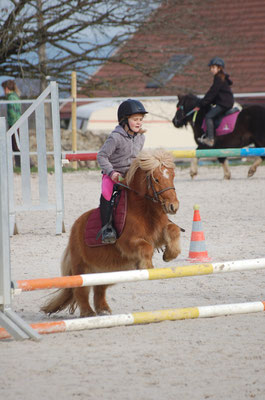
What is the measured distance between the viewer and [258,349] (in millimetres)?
4062

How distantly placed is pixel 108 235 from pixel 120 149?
Answer: 26.1 inches

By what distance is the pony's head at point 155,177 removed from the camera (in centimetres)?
451

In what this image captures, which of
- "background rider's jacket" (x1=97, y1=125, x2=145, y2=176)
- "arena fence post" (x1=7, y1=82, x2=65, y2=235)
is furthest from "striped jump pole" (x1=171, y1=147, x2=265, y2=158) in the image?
"background rider's jacket" (x1=97, y1=125, x2=145, y2=176)

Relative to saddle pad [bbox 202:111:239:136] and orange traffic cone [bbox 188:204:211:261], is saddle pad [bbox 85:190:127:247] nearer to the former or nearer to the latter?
orange traffic cone [bbox 188:204:211:261]

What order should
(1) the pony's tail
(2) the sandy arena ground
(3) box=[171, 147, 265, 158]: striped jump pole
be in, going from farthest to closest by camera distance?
(3) box=[171, 147, 265, 158]: striped jump pole → (1) the pony's tail → (2) the sandy arena ground

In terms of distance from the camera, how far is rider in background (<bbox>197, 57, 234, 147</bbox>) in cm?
1307

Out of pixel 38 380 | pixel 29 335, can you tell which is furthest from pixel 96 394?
pixel 29 335

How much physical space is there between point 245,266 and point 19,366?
1597 millimetres

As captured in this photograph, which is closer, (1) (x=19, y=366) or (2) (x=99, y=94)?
(1) (x=19, y=366)

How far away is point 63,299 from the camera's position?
5.03m

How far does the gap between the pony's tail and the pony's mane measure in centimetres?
75

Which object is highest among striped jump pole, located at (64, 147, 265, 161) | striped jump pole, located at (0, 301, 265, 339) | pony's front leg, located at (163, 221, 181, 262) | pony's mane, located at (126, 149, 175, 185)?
pony's mane, located at (126, 149, 175, 185)

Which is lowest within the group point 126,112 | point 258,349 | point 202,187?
point 202,187

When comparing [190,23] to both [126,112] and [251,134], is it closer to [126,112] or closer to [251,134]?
[251,134]
